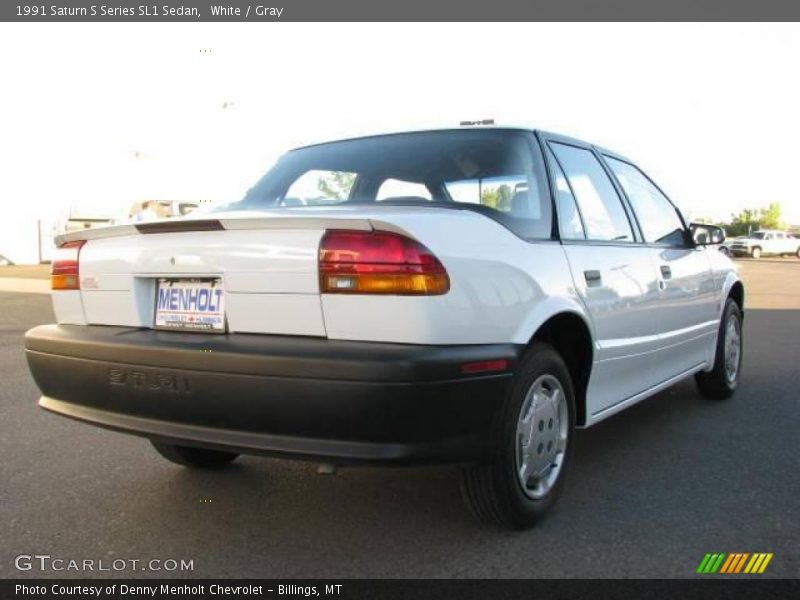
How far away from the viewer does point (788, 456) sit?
152 inches

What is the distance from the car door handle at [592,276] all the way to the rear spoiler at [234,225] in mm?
1145

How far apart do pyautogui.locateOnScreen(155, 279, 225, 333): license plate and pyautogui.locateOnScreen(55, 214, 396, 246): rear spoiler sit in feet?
0.66

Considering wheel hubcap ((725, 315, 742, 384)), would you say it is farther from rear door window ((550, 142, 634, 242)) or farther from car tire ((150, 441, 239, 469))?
car tire ((150, 441, 239, 469))

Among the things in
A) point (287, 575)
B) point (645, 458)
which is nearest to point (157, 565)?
point (287, 575)

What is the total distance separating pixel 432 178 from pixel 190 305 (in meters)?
1.23

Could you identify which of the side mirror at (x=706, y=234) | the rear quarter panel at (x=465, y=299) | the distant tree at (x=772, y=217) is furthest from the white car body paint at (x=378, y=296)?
the distant tree at (x=772, y=217)

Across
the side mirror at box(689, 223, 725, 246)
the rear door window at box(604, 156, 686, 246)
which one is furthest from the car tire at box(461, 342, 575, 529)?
the side mirror at box(689, 223, 725, 246)

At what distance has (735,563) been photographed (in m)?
2.59

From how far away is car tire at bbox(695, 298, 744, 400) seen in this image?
5184 millimetres

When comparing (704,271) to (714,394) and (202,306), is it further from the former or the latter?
(202,306)

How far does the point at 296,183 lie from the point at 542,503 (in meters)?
1.91

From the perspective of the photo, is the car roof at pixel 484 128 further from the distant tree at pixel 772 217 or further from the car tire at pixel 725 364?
the distant tree at pixel 772 217

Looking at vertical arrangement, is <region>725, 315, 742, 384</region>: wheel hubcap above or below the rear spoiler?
below
